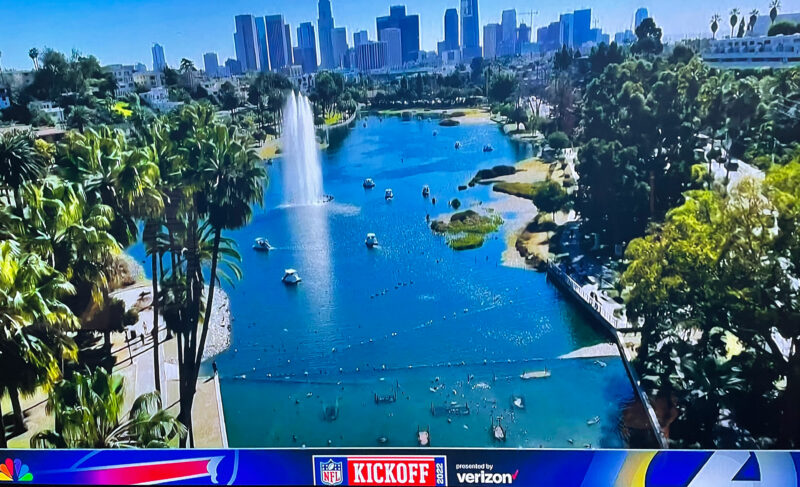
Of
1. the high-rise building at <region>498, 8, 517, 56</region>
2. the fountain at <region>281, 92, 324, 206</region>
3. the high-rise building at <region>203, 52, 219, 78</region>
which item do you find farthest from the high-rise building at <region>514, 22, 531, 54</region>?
the high-rise building at <region>203, 52, 219, 78</region>

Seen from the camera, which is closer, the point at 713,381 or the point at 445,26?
the point at 713,381

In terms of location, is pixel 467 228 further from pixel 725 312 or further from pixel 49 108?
pixel 49 108

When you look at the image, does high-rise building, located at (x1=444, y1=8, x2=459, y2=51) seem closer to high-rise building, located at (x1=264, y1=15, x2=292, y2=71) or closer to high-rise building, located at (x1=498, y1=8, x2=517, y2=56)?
high-rise building, located at (x1=498, y1=8, x2=517, y2=56)

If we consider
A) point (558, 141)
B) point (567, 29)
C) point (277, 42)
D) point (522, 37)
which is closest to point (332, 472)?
point (558, 141)

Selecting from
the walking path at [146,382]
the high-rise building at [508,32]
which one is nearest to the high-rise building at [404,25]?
the high-rise building at [508,32]

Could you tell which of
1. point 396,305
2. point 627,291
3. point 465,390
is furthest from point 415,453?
point 627,291

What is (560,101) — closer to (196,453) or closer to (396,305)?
(396,305)

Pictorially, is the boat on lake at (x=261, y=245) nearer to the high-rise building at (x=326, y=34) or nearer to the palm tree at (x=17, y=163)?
the high-rise building at (x=326, y=34)
